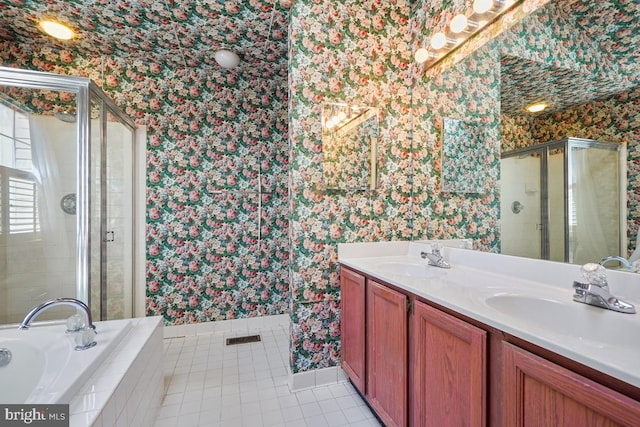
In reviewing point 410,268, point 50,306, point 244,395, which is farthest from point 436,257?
point 50,306

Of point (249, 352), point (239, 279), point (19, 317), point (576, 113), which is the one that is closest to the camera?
point (576, 113)

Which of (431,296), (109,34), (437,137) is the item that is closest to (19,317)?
(109,34)

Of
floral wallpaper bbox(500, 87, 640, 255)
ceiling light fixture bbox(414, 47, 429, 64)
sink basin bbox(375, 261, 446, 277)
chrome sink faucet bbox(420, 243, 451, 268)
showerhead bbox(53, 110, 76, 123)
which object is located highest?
ceiling light fixture bbox(414, 47, 429, 64)

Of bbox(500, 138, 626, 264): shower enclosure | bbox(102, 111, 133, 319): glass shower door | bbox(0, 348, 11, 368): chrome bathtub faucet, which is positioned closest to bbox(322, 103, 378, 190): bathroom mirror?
bbox(500, 138, 626, 264): shower enclosure

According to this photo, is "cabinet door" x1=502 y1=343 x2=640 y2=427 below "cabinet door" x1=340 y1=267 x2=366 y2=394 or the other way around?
the other way around

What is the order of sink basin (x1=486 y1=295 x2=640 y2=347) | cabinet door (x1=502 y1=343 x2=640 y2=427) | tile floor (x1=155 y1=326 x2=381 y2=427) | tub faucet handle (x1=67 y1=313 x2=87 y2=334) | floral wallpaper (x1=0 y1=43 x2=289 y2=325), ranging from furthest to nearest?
1. floral wallpaper (x1=0 y1=43 x2=289 y2=325)
2. tile floor (x1=155 y1=326 x2=381 y2=427)
3. tub faucet handle (x1=67 y1=313 x2=87 y2=334)
4. sink basin (x1=486 y1=295 x2=640 y2=347)
5. cabinet door (x1=502 y1=343 x2=640 y2=427)

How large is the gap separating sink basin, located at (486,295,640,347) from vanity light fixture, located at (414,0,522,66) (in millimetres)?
1417

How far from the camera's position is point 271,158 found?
2.89 meters

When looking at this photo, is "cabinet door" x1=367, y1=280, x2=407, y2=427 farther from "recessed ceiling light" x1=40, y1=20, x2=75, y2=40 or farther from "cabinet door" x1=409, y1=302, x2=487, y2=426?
"recessed ceiling light" x1=40, y1=20, x2=75, y2=40

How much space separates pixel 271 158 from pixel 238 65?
36.0 inches

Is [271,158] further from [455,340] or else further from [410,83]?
[455,340]

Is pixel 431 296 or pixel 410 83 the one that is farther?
pixel 410 83

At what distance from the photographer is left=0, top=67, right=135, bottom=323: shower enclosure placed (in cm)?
Answer: 190

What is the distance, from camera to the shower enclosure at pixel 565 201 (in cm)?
98
